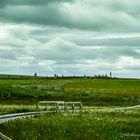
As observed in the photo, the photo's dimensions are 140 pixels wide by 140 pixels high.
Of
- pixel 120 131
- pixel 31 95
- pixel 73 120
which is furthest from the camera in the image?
pixel 31 95

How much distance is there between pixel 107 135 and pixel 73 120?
902 centimetres

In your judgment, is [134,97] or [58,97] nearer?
[58,97]

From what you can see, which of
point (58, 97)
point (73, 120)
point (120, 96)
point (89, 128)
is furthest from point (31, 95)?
point (89, 128)

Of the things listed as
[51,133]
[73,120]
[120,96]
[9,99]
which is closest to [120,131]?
[51,133]

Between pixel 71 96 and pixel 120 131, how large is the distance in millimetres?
60897

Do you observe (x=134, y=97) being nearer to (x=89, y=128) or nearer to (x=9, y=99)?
(x=9, y=99)

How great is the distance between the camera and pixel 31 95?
93.1 metres

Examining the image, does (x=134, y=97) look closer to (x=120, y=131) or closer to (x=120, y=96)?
(x=120, y=96)

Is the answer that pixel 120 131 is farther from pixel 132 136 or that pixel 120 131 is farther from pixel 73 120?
pixel 73 120

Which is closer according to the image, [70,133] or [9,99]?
[70,133]

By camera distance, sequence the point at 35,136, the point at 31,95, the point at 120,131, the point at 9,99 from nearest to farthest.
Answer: the point at 35,136 < the point at 120,131 < the point at 9,99 < the point at 31,95

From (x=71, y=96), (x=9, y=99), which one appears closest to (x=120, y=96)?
(x=71, y=96)

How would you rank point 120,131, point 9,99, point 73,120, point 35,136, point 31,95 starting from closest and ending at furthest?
point 35,136
point 120,131
point 73,120
point 9,99
point 31,95

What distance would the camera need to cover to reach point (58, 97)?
91.1m
